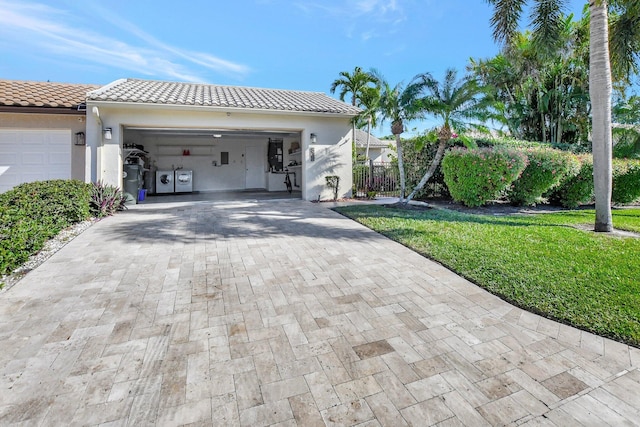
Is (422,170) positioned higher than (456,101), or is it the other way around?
(456,101)

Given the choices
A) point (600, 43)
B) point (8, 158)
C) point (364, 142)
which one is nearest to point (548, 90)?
point (364, 142)

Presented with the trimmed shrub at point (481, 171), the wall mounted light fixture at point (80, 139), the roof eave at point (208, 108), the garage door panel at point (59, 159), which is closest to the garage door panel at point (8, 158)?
the garage door panel at point (59, 159)

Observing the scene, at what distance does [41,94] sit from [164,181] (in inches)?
231

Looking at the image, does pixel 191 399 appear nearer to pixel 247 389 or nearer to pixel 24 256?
pixel 247 389

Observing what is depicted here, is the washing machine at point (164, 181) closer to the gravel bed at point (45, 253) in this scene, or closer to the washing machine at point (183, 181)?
the washing machine at point (183, 181)

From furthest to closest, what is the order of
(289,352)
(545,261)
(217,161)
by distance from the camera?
1. (217,161)
2. (545,261)
3. (289,352)

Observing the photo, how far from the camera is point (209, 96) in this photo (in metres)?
12.1

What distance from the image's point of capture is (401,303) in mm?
3434

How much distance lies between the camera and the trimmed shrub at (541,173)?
989cm

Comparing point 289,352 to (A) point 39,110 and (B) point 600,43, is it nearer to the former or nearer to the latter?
(B) point 600,43

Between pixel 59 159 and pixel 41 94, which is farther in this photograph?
pixel 41 94

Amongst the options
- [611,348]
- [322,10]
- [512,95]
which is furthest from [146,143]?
[512,95]

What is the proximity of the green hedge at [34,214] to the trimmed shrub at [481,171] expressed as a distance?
1035 cm

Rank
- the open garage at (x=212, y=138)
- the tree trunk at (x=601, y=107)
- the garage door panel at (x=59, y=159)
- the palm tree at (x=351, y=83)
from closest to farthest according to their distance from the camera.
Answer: the tree trunk at (x=601, y=107)
the open garage at (x=212, y=138)
the garage door panel at (x=59, y=159)
the palm tree at (x=351, y=83)
